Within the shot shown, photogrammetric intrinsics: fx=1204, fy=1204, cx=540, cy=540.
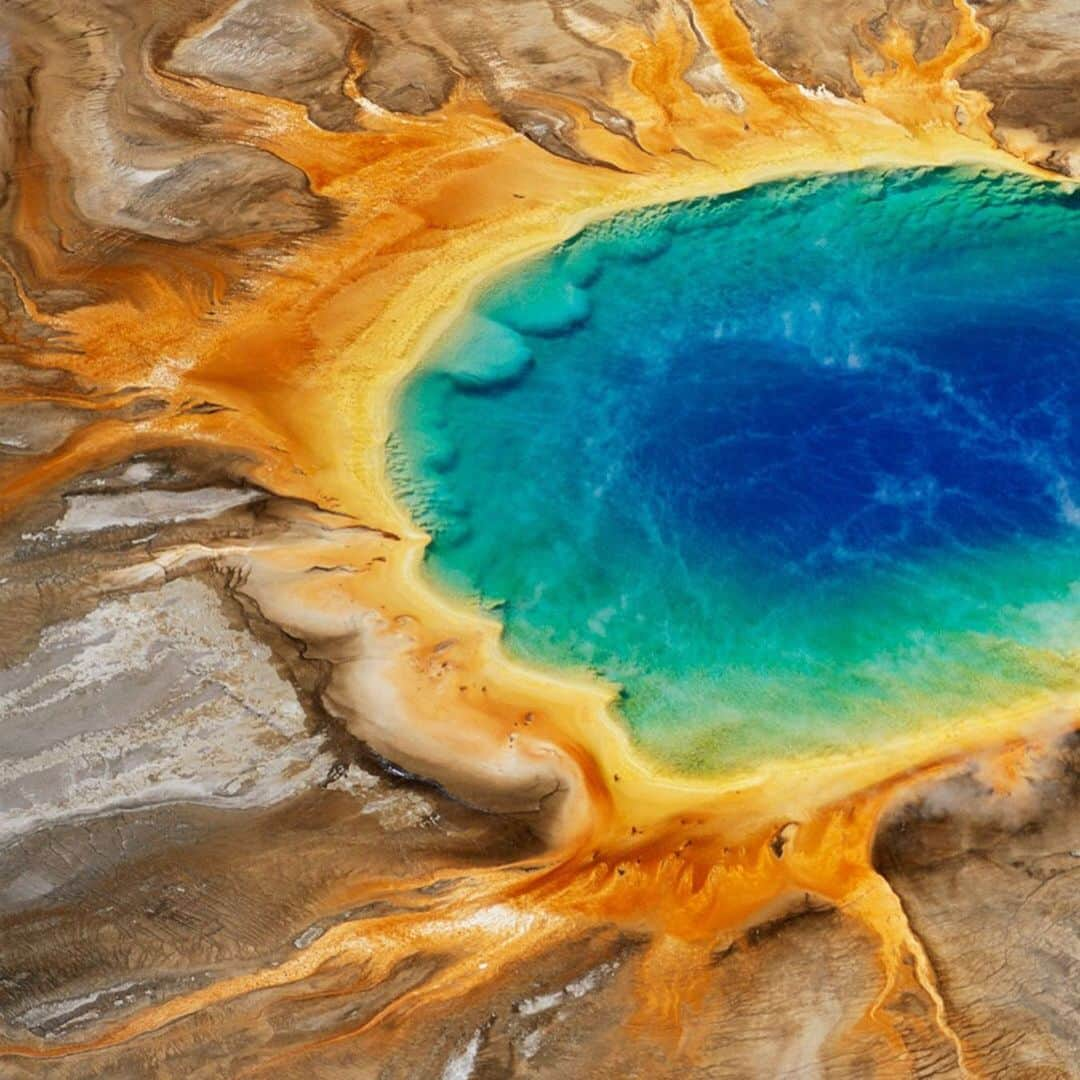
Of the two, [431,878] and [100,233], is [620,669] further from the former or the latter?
[100,233]

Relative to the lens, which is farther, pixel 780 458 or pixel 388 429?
pixel 780 458

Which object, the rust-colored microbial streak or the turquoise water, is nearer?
the rust-colored microbial streak

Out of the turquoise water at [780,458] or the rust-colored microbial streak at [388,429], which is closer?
the rust-colored microbial streak at [388,429]

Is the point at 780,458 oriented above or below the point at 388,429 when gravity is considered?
above

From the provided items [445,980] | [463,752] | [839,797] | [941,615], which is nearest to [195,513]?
[463,752]
